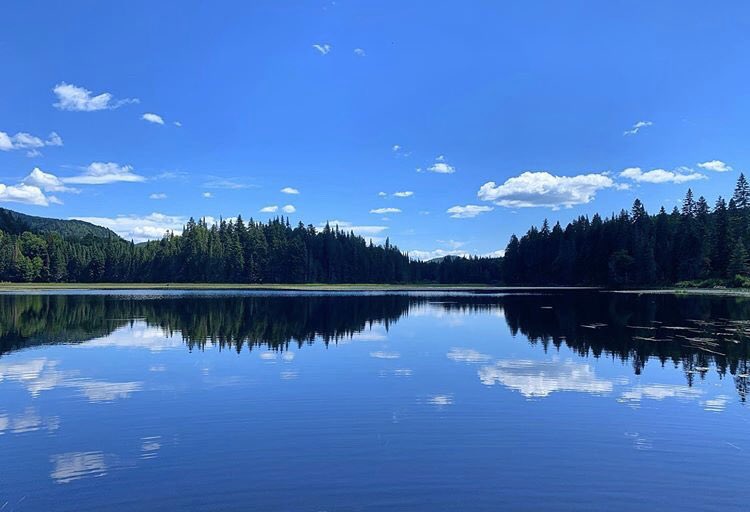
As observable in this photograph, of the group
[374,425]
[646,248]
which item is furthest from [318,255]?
[374,425]

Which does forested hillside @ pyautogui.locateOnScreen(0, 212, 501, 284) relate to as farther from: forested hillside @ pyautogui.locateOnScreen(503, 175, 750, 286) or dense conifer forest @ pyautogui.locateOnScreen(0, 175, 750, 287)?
forested hillside @ pyautogui.locateOnScreen(503, 175, 750, 286)

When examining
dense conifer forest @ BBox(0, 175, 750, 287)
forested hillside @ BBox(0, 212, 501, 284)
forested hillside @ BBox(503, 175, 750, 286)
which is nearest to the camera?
forested hillside @ BBox(503, 175, 750, 286)

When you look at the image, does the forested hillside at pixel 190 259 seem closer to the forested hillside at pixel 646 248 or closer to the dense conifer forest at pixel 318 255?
the dense conifer forest at pixel 318 255

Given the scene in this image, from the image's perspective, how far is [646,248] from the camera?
12206 cm

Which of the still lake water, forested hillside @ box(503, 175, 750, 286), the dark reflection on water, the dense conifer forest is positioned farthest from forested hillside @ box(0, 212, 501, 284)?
the still lake water

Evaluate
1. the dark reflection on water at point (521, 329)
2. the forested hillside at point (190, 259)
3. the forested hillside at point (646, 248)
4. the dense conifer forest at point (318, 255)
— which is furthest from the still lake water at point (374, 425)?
the forested hillside at point (190, 259)

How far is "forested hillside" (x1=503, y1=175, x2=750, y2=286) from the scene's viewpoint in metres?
108

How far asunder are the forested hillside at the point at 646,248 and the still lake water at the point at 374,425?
297ft

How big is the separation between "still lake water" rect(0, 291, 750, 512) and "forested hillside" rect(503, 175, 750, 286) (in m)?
90.7

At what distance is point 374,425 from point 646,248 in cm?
12477

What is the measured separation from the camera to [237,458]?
11.9 metres

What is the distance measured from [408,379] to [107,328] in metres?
28.0

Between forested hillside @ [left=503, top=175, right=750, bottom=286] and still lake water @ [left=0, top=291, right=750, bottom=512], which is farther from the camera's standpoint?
forested hillside @ [left=503, top=175, right=750, bottom=286]

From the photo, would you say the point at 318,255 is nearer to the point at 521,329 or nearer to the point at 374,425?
the point at 521,329
